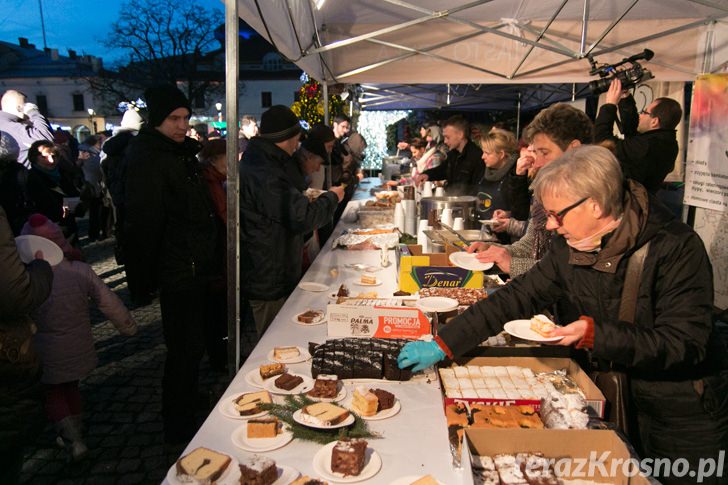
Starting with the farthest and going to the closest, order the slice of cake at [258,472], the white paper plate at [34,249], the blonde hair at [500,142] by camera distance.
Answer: the blonde hair at [500,142], the white paper plate at [34,249], the slice of cake at [258,472]

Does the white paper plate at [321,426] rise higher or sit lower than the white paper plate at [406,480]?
higher

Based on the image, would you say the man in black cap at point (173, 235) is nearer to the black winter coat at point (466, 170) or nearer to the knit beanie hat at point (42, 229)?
the knit beanie hat at point (42, 229)

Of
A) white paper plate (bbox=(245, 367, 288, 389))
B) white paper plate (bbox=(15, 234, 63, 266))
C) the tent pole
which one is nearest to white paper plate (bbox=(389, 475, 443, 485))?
white paper plate (bbox=(245, 367, 288, 389))

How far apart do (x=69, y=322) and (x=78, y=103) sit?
5308 centimetres

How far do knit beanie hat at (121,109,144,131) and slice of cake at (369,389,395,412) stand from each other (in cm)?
467

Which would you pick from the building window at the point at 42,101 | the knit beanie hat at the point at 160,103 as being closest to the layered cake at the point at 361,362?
the knit beanie hat at the point at 160,103

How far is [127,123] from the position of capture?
17.7 ft

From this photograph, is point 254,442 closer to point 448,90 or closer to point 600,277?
point 600,277

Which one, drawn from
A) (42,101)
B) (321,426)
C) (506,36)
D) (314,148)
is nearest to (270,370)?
(321,426)

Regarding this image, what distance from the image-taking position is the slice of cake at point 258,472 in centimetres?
128

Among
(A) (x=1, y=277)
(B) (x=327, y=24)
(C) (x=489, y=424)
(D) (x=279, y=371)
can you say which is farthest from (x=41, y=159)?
(C) (x=489, y=424)

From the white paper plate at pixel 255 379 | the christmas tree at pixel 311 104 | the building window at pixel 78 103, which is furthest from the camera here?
the building window at pixel 78 103

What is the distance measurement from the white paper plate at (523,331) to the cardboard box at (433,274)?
772 mm

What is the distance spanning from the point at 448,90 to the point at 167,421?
10.5 meters
